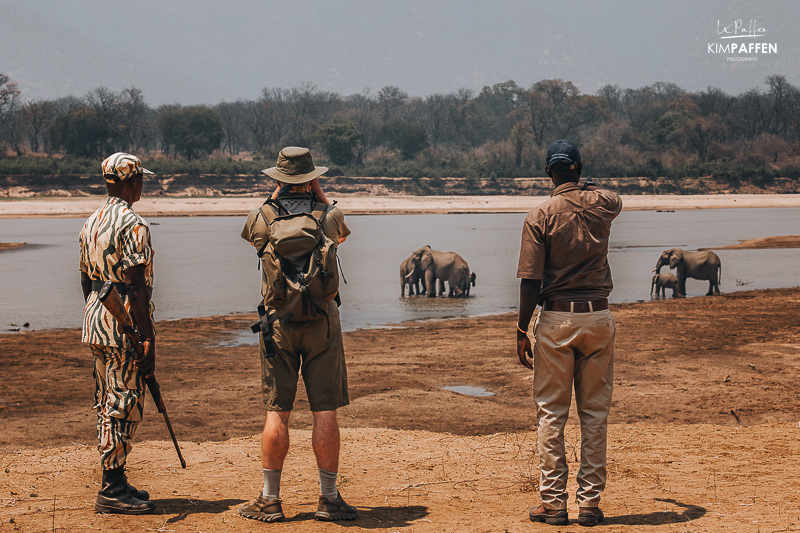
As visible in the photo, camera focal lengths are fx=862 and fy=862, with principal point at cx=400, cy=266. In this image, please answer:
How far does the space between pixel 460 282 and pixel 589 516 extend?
54.6 ft

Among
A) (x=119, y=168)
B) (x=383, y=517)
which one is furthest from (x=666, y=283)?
(x=119, y=168)

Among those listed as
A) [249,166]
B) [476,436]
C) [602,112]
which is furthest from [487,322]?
[602,112]

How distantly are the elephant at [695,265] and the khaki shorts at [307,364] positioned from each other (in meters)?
17.0

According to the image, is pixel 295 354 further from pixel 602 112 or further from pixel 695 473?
pixel 602 112

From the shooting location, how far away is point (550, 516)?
186 inches

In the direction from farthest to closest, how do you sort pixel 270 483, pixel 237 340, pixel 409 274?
pixel 409 274 → pixel 237 340 → pixel 270 483

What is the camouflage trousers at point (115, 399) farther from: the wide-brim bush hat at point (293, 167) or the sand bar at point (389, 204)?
the sand bar at point (389, 204)

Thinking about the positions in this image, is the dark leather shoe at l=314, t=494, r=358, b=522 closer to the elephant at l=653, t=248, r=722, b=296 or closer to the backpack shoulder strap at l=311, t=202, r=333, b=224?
the backpack shoulder strap at l=311, t=202, r=333, b=224

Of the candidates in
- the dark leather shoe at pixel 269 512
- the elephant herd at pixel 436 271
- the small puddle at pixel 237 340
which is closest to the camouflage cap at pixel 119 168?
the dark leather shoe at pixel 269 512

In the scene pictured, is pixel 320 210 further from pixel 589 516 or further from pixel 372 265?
pixel 372 265

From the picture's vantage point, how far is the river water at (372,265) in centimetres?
1875

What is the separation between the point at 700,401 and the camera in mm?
8633

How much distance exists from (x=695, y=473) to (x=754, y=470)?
1.30 feet

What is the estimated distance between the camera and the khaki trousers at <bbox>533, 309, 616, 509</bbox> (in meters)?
4.70
